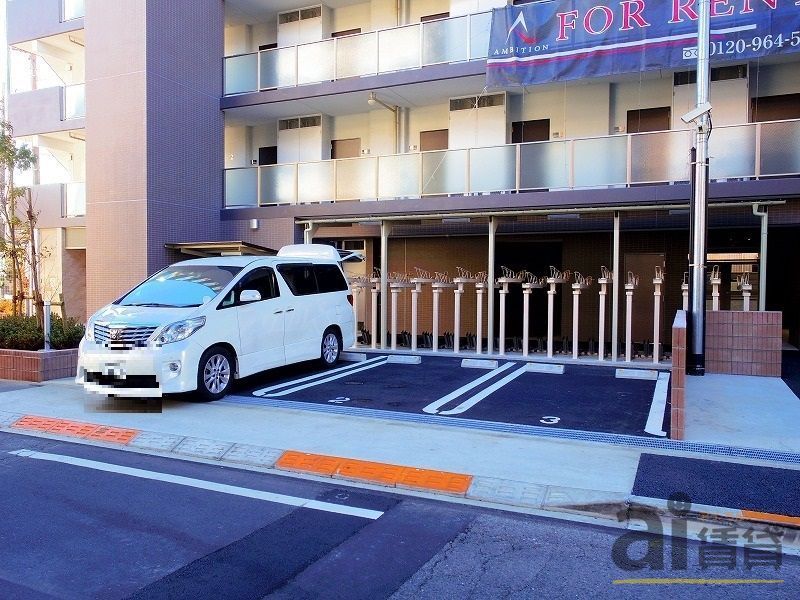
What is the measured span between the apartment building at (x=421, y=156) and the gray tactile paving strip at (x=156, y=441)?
294 inches

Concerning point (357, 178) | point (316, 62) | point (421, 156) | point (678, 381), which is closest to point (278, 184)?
point (357, 178)

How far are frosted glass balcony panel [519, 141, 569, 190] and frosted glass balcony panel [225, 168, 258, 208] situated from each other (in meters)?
6.93

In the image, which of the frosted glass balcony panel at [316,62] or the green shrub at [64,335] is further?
the frosted glass balcony panel at [316,62]

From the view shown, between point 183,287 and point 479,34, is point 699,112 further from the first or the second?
point 183,287

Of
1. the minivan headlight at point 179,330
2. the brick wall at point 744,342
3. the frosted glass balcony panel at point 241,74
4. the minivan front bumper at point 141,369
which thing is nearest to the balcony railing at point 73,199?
the frosted glass balcony panel at point 241,74

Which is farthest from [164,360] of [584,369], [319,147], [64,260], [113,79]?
[64,260]

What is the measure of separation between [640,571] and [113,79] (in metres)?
15.5

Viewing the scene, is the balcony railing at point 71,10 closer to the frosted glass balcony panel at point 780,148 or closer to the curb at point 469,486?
the curb at point 469,486

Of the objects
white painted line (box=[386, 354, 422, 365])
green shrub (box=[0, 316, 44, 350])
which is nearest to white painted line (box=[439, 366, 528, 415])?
white painted line (box=[386, 354, 422, 365])

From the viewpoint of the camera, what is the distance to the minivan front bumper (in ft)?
28.2

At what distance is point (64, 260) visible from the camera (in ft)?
67.6

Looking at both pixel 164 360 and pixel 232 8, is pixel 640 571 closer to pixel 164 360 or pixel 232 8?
pixel 164 360

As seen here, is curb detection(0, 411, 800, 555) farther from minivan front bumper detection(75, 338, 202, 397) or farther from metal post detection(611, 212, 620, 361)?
metal post detection(611, 212, 620, 361)

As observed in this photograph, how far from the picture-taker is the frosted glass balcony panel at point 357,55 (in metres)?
15.9
